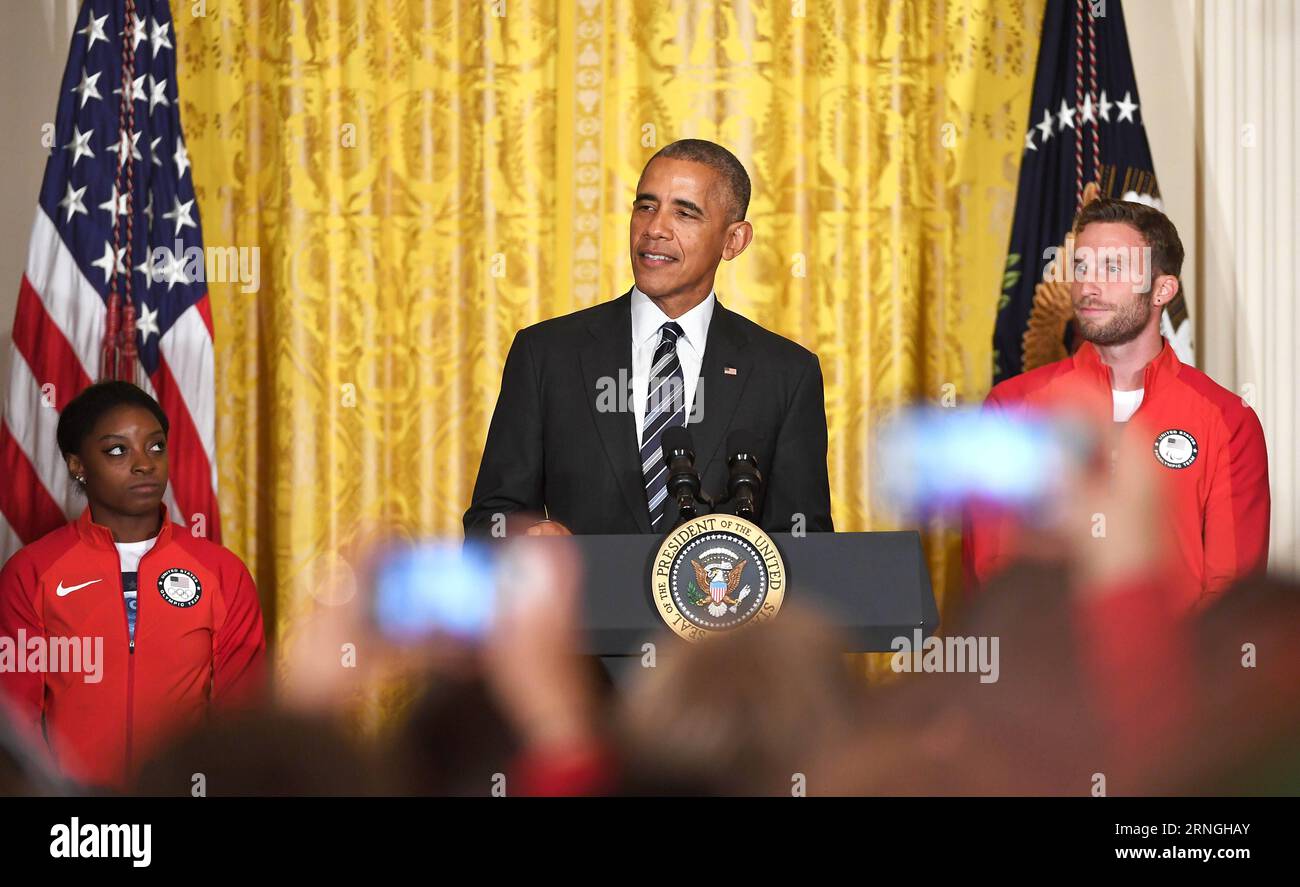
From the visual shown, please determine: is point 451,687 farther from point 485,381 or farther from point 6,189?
point 6,189

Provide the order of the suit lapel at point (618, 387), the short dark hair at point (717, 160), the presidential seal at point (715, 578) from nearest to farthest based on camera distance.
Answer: the presidential seal at point (715, 578) < the suit lapel at point (618, 387) < the short dark hair at point (717, 160)

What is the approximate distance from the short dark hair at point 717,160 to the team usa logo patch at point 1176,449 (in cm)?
122

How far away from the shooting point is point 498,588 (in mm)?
1915

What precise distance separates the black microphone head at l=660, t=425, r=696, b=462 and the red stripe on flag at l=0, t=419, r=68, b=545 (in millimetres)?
2677

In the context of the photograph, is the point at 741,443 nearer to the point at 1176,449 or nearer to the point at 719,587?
the point at 719,587

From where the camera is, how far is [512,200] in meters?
4.90

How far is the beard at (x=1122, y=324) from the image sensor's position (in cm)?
373

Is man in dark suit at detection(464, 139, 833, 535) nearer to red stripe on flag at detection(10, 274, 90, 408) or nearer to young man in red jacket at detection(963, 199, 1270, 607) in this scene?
young man in red jacket at detection(963, 199, 1270, 607)

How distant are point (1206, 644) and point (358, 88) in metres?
3.93

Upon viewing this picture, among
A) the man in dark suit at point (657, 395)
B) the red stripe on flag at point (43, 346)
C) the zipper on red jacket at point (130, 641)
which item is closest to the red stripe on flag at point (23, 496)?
the red stripe on flag at point (43, 346)

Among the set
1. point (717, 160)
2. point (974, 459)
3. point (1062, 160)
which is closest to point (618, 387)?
point (717, 160)

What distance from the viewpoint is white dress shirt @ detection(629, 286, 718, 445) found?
9.75 feet

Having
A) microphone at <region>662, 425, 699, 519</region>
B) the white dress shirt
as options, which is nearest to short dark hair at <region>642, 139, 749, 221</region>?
the white dress shirt

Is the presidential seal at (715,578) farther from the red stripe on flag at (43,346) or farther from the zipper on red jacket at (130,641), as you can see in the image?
the red stripe on flag at (43,346)
